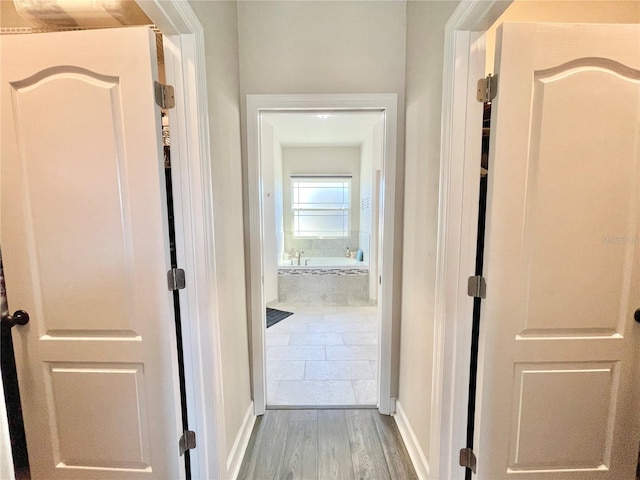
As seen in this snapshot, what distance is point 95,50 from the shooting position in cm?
106

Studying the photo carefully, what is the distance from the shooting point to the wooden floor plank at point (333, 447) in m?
1.51

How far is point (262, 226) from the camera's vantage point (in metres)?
1.89

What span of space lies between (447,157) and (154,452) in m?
1.85

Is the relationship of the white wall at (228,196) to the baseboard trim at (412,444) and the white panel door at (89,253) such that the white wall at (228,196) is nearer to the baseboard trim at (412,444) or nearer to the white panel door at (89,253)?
the white panel door at (89,253)

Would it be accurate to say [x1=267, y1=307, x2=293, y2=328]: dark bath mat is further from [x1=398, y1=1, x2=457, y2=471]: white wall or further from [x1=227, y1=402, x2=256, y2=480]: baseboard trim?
[x1=398, y1=1, x2=457, y2=471]: white wall

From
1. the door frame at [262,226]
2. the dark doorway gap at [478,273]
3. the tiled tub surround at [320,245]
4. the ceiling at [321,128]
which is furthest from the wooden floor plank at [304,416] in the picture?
the tiled tub surround at [320,245]

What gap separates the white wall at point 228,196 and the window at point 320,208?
13.0 ft

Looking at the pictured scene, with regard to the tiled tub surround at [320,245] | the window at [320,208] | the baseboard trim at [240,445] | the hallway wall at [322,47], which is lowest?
the baseboard trim at [240,445]

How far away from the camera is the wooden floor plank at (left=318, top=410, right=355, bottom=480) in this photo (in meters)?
1.51

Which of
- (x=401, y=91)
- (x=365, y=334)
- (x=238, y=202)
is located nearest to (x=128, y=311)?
(x=238, y=202)

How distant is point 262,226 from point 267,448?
1.38 metres

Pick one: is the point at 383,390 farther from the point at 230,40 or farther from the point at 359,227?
the point at 359,227

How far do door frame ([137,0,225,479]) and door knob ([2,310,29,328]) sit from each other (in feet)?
2.12

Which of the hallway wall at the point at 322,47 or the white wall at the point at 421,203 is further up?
the hallway wall at the point at 322,47
